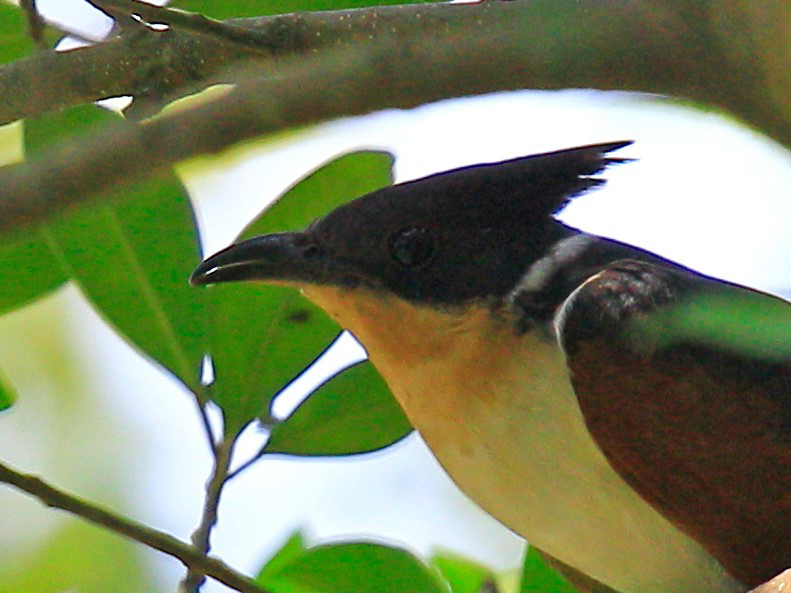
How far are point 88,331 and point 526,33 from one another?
6.77m

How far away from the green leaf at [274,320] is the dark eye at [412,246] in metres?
0.19

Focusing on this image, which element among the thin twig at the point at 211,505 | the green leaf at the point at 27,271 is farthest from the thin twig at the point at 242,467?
the green leaf at the point at 27,271

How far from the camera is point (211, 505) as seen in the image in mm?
3158

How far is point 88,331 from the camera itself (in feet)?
28.4

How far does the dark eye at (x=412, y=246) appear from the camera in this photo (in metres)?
4.04

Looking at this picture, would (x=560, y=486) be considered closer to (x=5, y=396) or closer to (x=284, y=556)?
(x=284, y=556)

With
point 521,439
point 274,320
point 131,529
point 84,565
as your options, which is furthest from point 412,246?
point 84,565

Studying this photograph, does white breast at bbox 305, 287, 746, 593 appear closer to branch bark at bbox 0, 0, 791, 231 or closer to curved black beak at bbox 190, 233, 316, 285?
curved black beak at bbox 190, 233, 316, 285

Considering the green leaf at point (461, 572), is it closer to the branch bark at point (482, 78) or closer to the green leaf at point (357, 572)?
the green leaf at point (357, 572)

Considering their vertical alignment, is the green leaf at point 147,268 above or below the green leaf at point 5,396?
above

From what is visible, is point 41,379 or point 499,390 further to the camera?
point 41,379

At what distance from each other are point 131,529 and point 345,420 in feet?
3.88

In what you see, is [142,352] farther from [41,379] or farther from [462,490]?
A: [41,379]

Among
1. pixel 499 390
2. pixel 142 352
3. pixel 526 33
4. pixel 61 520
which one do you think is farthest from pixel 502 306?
pixel 61 520
